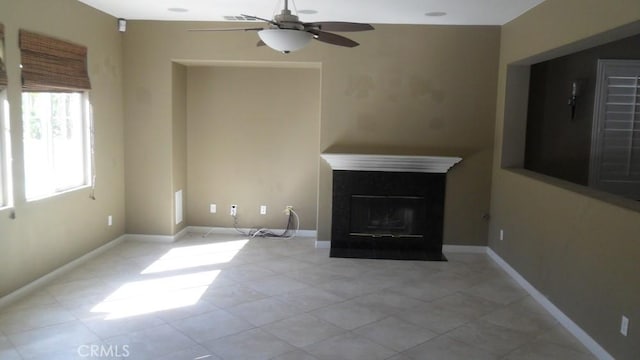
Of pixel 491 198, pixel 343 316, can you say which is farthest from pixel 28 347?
pixel 491 198

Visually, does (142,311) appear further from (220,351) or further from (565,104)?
(565,104)

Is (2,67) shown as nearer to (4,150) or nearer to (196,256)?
(4,150)

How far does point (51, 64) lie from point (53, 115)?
52cm

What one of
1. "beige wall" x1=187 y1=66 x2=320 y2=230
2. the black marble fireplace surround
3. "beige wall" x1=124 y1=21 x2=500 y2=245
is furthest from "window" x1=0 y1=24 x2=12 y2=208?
the black marble fireplace surround

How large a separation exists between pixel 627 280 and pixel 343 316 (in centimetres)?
198

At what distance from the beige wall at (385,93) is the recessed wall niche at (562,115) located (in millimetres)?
375

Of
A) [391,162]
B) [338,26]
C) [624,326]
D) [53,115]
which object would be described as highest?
[338,26]

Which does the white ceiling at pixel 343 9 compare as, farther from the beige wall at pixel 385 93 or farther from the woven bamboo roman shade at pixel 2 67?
the woven bamboo roman shade at pixel 2 67

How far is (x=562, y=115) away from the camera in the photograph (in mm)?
5918

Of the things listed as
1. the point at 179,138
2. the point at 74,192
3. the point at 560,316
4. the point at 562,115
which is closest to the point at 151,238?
the point at 179,138

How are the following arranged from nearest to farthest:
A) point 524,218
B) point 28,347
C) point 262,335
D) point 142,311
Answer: point 28,347, point 262,335, point 142,311, point 524,218

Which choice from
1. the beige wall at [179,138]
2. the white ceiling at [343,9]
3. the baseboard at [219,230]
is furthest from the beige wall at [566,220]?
the beige wall at [179,138]

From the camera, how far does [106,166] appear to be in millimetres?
5605

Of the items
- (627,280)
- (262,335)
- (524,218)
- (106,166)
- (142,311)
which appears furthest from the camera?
(106,166)
